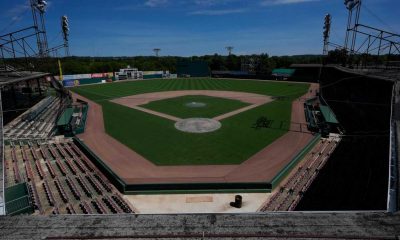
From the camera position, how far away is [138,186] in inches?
689

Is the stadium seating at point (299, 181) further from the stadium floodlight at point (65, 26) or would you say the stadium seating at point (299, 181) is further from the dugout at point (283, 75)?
the dugout at point (283, 75)

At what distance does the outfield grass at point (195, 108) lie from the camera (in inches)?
1503

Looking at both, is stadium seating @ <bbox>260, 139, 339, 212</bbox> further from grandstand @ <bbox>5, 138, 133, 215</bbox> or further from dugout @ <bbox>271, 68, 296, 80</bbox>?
dugout @ <bbox>271, 68, 296, 80</bbox>

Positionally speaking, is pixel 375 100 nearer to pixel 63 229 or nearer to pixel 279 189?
pixel 279 189

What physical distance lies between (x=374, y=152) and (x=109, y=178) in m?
24.5

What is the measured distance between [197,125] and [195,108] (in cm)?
1037

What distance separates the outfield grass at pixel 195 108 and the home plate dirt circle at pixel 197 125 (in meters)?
→ 2.46

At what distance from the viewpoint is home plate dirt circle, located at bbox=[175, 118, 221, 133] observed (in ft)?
97.9

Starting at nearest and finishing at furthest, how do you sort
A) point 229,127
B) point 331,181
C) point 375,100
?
point 331,181 → point 229,127 → point 375,100

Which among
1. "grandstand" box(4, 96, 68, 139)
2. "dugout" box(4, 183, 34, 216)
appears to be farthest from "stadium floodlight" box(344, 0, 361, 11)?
"dugout" box(4, 183, 34, 216)

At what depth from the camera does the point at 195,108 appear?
137 feet

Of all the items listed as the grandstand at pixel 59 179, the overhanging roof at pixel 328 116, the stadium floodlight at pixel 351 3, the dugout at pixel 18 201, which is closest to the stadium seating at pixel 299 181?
the overhanging roof at pixel 328 116

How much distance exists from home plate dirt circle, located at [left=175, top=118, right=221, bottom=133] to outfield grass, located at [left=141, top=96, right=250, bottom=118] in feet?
8.07

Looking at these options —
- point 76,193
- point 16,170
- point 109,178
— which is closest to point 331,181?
point 109,178
